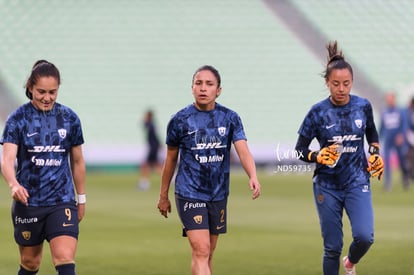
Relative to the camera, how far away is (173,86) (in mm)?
36062

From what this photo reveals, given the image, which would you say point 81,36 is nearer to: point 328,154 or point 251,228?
point 251,228

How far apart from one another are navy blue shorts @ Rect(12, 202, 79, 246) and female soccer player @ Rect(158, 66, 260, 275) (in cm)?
103

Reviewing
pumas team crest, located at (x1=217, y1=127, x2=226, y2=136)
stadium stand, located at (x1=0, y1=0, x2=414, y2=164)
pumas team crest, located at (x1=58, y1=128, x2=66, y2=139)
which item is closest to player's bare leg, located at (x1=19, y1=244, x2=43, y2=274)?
pumas team crest, located at (x1=58, y1=128, x2=66, y2=139)

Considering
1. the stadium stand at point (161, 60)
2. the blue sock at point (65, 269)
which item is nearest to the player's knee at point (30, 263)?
the blue sock at point (65, 269)

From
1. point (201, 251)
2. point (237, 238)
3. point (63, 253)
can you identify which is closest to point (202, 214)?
point (201, 251)

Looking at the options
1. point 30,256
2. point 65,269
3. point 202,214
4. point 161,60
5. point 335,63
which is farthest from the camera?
point 161,60

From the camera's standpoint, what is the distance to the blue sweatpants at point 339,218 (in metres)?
8.80

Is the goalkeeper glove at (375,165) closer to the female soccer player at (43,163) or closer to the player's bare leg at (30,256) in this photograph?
the female soccer player at (43,163)

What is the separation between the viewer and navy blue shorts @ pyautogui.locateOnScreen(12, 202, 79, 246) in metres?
7.75

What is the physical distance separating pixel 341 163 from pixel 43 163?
2743mm

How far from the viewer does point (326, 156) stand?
859cm

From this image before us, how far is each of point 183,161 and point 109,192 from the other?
15234 millimetres

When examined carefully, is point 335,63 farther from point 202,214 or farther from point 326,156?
point 202,214

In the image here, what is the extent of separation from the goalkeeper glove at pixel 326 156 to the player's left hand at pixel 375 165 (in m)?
0.32
